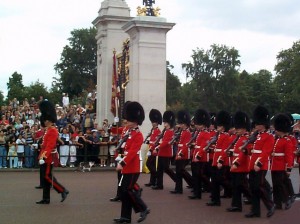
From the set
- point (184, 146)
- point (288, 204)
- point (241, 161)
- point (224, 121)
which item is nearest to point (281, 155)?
point (241, 161)

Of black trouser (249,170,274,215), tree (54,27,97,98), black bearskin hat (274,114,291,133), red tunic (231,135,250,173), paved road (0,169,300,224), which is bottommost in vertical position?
paved road (0,169,300,224)

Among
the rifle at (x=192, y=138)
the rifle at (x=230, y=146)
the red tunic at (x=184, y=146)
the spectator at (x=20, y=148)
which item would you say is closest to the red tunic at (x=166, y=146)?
the red tunic at (x=184, y=146)

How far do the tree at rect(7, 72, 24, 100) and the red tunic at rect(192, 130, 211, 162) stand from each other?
174 ft

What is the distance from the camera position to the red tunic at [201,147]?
39.4 ft

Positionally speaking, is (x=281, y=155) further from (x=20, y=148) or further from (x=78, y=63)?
(x=78, y=63)

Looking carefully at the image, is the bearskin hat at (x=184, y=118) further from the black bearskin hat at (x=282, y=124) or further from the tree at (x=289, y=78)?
the tree at (x=289, y=78)

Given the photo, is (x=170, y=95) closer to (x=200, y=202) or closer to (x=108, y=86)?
(x=108, y=86)

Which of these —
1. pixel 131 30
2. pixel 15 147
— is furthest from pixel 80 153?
pixel 131 30

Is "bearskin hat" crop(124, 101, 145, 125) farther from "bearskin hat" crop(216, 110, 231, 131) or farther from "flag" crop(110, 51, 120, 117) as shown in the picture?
"flag" crop(110, 51, 120, 117)

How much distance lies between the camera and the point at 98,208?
10633mm

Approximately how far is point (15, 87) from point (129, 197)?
6121cm

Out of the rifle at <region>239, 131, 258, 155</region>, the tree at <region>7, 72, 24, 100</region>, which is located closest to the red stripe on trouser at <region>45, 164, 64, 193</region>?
the rifle at <region>239, 131, 258, 155</region>

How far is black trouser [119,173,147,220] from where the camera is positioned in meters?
9.00

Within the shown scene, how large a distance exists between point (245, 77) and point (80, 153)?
5624cm
